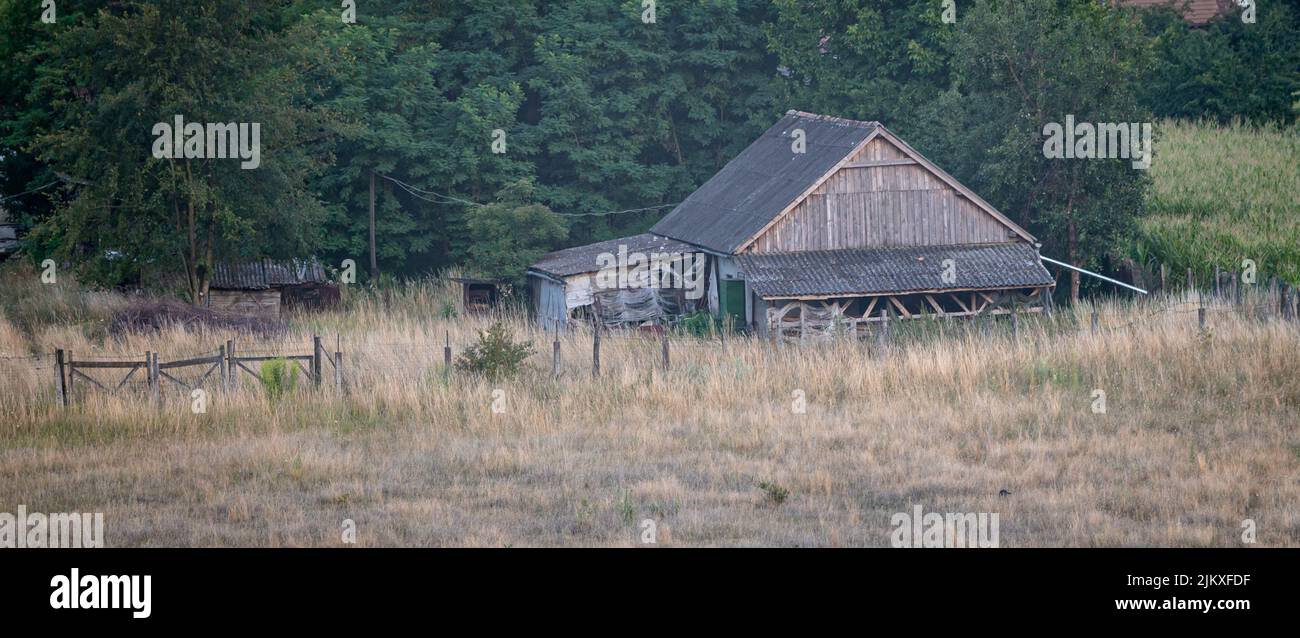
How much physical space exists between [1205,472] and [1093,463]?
1.21m

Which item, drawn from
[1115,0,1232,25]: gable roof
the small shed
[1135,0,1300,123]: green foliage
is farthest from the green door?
[1115,0,1232,25]: gable roof

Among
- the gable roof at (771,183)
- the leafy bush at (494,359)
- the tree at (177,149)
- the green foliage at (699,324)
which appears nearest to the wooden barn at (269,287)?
the tree at (177,149)

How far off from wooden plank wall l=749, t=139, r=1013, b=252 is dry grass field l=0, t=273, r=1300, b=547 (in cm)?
629

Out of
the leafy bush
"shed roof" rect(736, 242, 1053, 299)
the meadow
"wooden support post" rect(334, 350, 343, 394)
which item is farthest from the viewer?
the meadow

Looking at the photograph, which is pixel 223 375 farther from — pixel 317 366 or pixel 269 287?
pixel 269 287

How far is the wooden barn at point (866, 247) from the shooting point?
28.0 meters

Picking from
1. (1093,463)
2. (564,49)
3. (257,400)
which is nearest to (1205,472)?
(1093,463)

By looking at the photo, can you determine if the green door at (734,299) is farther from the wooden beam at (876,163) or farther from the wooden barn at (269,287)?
the wooden barn at (269,287)

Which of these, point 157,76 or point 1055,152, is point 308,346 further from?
→ point 1055,152

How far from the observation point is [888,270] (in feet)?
93.1

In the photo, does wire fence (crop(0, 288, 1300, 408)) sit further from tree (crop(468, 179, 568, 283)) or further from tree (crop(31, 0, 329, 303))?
tree (crop(31, 0, 329, 303))

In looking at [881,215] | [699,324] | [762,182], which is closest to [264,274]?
[699,324]

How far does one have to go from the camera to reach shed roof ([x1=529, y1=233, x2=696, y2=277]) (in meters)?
29.7

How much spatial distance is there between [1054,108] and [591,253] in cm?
1149
